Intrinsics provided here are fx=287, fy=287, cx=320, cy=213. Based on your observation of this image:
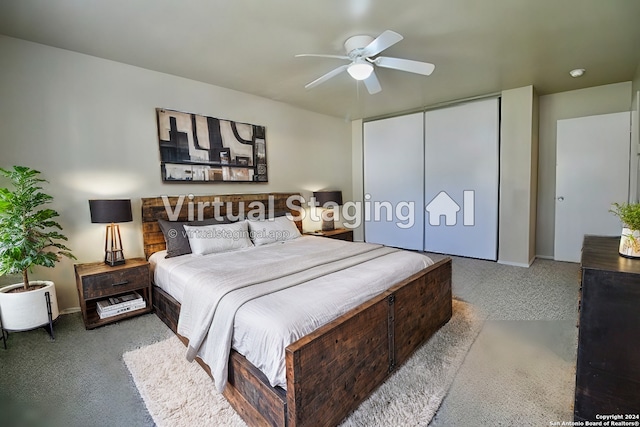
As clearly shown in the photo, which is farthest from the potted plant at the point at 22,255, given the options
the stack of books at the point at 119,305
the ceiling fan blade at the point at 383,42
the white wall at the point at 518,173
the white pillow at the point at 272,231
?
the white wall at the point at 518,173

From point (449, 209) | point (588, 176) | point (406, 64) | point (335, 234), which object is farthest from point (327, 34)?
point (588, 176)

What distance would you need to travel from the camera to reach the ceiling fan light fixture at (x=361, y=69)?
249 cm

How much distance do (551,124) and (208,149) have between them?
5.08 meters

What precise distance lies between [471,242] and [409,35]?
3398mm

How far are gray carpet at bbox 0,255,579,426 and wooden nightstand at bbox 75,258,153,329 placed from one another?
4.2 inches

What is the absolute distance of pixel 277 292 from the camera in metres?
1.76

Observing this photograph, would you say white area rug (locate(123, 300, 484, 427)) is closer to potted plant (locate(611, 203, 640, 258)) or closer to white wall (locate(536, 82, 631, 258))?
potted plant (locate(611, 203, 640, 258))

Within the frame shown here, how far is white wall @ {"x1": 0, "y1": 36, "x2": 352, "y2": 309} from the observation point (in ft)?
8.38

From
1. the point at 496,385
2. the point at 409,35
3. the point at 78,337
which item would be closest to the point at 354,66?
the point at 409,35

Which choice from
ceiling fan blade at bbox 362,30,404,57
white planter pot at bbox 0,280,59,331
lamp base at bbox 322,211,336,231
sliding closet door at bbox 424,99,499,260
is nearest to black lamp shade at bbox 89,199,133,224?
white planter pot at bbox 0,280,59,331

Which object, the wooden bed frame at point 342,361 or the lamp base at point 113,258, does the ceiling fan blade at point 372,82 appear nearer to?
the wooden bed frame at point 342,361

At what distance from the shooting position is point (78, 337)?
240 centimetres

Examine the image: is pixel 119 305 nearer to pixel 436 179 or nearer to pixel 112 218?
pixel 112 218

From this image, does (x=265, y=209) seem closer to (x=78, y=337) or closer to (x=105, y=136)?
(x=105, y=136)
